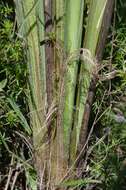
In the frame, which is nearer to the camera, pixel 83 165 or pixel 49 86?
pixel 49 86

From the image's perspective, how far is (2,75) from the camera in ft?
5.33

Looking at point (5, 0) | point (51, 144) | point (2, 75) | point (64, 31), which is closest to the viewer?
point (64, 31)

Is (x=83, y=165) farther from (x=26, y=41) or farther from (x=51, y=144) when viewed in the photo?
(x=26, y=41)

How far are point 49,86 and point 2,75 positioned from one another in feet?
0.88

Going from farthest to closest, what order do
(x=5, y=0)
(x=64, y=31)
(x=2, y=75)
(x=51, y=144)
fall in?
(x=5, y=0) → (x=2, y=75) → (x=51, y=144) → (x=64, y=31)

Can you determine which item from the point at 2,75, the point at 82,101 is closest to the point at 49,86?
the point at 82,101

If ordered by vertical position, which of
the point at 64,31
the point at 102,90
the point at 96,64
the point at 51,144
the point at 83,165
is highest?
the point at 64,31

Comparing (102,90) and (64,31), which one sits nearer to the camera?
(64,31)

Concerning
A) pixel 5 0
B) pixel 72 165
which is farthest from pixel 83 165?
pixel 5 0

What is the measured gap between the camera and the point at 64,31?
138 centimetres

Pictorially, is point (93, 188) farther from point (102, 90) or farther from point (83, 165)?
point (102, 90)

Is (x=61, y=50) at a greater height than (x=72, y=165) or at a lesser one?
greater

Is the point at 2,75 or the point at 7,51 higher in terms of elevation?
the point at 7,51

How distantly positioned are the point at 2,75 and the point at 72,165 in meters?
0.44
